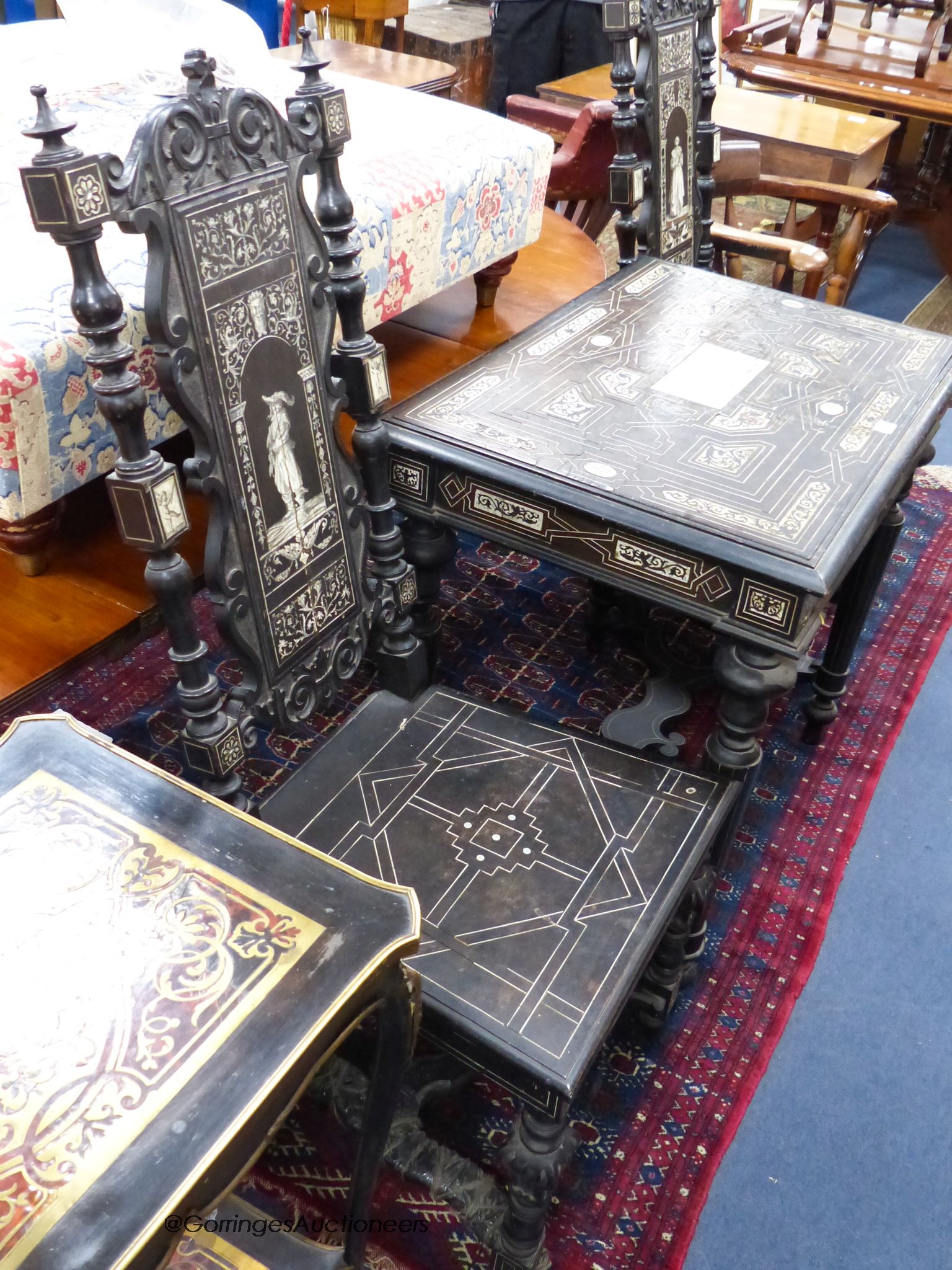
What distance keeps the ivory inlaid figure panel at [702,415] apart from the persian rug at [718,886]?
1.32 feet

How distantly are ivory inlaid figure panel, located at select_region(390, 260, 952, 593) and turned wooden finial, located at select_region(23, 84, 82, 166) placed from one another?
71 cm

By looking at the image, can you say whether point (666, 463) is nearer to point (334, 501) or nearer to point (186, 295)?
point (334, 501)

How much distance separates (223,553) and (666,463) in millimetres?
699

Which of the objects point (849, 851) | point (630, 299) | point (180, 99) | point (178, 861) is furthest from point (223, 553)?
point (849, 851)

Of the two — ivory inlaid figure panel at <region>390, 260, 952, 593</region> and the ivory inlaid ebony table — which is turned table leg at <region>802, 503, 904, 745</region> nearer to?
the ivory inlaid ebony table

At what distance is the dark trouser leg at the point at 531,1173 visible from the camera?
3.92 ft

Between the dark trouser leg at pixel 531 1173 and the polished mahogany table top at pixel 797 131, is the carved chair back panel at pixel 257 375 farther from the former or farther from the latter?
the polished mahogany table top at pixel 797 131

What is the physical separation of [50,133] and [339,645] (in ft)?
2.41

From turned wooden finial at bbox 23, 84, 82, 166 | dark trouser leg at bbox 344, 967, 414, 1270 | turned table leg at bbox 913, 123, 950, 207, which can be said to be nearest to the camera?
turned wooden finial at bbox 23, 84, 82, 166

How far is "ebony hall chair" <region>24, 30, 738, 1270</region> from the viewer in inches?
41.6

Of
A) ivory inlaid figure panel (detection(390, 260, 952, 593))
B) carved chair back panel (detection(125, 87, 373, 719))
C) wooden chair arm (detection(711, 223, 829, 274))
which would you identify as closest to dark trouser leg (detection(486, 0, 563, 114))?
wooden chair arm (detection(711, 223, 829, 274))

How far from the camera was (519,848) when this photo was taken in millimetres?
1364

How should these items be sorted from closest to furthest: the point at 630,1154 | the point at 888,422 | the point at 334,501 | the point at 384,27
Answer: the point at 334,501
the point at 630,1154
the point at 888,422
the point at 384,27

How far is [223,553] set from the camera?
1.20 m
